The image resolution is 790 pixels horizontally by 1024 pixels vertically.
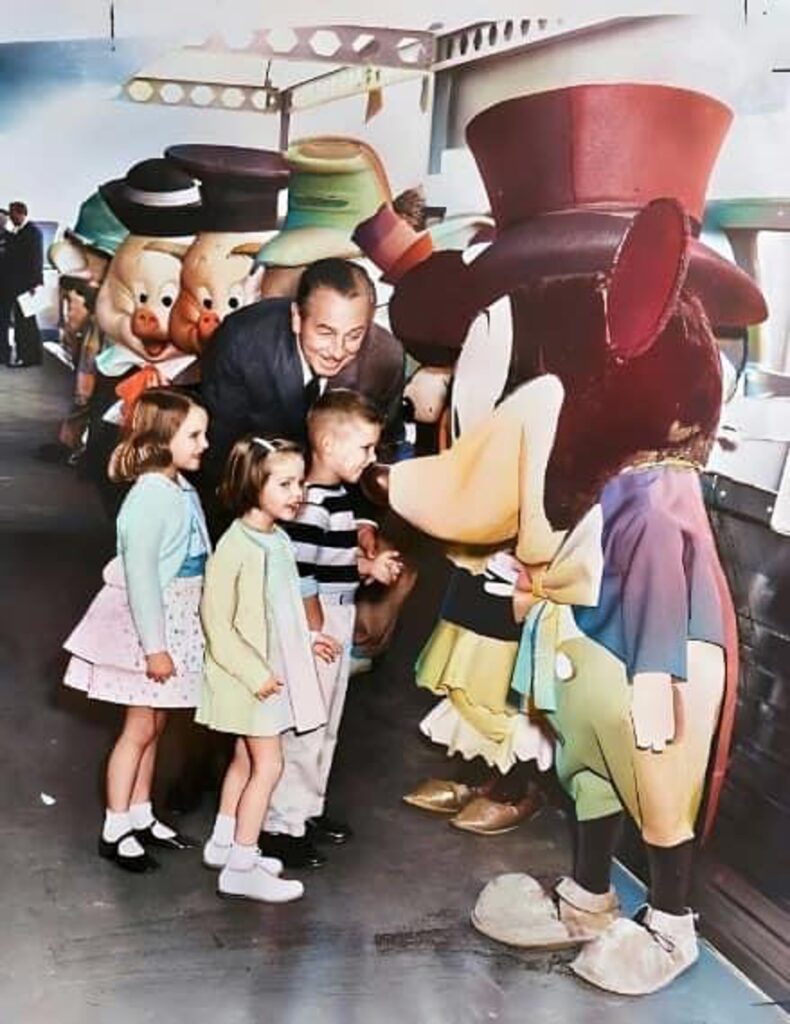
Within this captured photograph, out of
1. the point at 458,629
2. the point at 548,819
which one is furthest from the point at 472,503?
the point at 548,819

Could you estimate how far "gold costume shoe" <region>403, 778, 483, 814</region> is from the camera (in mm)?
1513

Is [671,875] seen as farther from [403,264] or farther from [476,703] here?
[403,264]

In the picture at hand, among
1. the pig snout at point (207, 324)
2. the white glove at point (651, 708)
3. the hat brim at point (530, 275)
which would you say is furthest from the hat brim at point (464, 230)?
the white glove at point (651, 708)

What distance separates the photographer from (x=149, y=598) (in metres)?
1.44

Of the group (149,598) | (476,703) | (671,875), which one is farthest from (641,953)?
(149,598)

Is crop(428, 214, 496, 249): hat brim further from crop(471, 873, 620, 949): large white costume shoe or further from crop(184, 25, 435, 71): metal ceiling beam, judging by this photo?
crop(471, 873, 620, 949): large white costume shoe

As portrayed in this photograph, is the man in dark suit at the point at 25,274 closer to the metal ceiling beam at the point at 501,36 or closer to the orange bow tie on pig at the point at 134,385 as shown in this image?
the orange bow tie on pig at the point at 134,385

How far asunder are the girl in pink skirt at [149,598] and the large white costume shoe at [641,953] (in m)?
0.47

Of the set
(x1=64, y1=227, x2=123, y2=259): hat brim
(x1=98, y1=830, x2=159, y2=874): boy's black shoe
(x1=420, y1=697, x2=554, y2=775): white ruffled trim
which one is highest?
(x1=64, y1=227, x2=123, y2=259): hat brim

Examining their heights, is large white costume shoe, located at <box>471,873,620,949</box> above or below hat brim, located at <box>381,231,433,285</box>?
below

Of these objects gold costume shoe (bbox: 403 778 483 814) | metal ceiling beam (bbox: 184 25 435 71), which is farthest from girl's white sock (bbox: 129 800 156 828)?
metal ceiling beam (bbox: 184 25 435 71)

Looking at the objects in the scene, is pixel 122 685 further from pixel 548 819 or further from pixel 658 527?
pixel 658 527

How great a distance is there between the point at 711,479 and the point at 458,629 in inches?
12.0

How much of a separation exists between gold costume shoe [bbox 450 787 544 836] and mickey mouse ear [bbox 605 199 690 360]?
489mm
